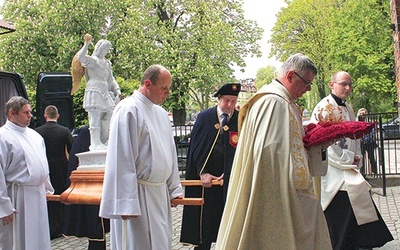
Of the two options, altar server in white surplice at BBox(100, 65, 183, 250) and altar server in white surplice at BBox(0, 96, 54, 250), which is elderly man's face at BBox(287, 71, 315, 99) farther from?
altar server in white surplice at BBox(0, 96, 54, 250)

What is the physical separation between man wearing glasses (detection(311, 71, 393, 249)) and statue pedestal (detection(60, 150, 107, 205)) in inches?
92.0

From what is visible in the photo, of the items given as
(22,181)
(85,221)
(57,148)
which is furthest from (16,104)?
(57,148)

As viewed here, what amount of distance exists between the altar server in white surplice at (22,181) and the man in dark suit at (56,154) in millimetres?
3202

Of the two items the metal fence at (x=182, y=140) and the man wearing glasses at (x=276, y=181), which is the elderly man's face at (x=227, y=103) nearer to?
the man wearing glasses at (x=276, y=181)

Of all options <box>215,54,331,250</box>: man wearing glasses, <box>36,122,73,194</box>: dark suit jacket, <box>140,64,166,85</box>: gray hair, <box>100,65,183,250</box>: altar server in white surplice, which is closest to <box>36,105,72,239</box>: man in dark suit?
<box>36,122,73,194</box>: dark suit jacket

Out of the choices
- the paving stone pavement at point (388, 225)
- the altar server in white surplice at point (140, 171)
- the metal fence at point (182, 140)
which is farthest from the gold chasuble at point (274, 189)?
the metal fence at point (182, 140)

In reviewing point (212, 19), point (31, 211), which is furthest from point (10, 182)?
point (212, 19)

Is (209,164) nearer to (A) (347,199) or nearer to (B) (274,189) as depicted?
(A) (347,199)

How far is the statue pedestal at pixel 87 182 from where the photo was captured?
5.43 m

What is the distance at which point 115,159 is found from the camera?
14.5ft

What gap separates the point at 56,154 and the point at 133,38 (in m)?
18.9

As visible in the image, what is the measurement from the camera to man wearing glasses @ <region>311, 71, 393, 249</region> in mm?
6254

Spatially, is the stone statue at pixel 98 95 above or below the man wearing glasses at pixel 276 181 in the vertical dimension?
above

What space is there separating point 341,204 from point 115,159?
120 inches
